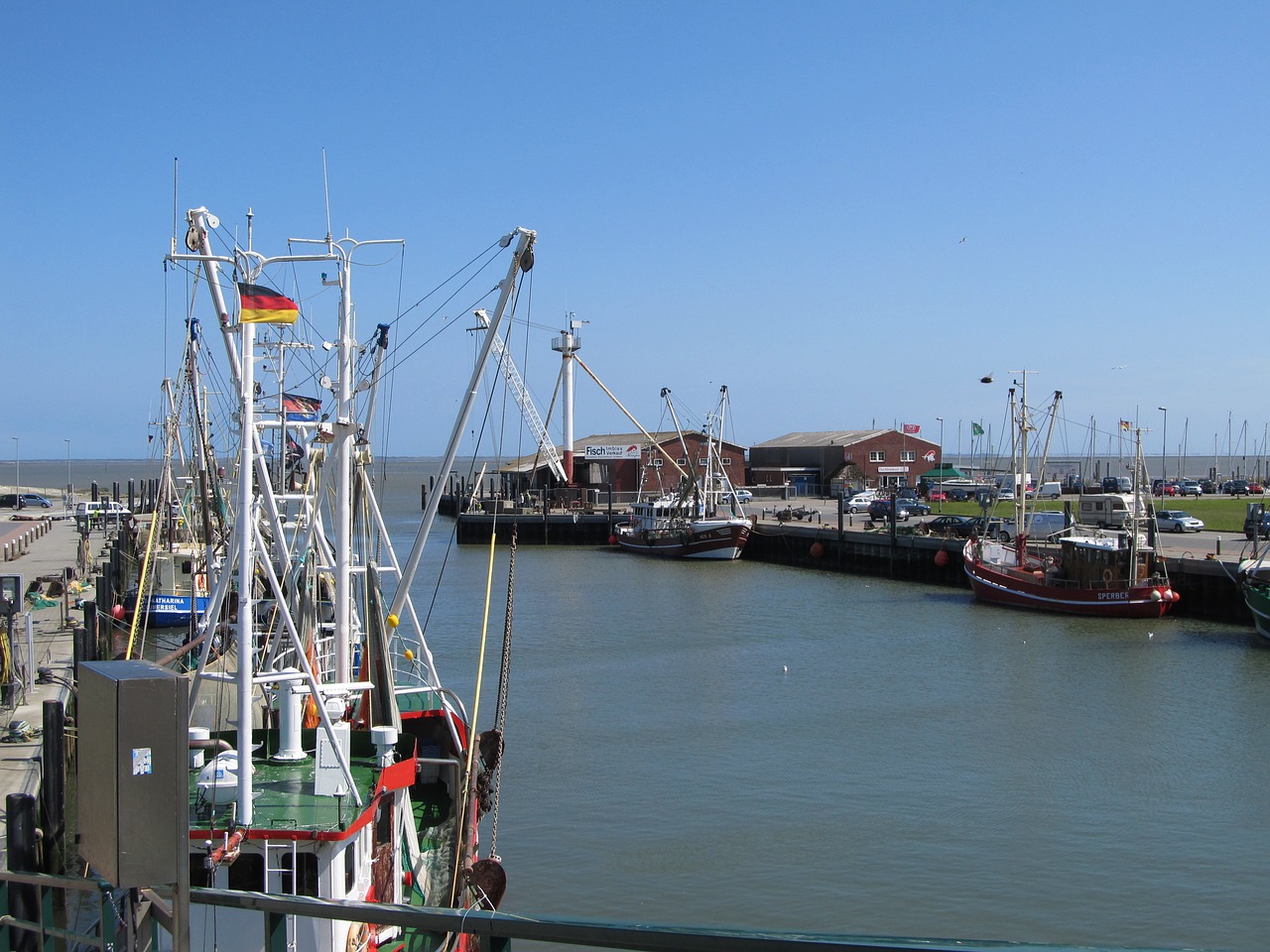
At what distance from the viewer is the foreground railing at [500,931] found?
336 centimetres

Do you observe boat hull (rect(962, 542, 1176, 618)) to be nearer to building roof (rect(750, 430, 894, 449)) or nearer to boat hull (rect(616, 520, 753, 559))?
boat hull (rect(616, 520, 753, 559))

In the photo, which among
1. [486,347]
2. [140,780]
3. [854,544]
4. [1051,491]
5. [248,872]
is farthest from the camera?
[1051,491]

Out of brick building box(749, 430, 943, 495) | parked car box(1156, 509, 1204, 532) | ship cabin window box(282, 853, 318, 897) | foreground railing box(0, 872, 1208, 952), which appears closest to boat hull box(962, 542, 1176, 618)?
parked car box(1156, 509, 1204, 532)

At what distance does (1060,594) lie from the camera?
42.6 metres

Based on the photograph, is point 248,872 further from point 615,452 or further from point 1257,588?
point 615,452

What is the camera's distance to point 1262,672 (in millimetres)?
31234

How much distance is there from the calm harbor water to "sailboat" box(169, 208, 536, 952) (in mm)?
2577

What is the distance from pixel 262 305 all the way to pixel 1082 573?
38593 mm

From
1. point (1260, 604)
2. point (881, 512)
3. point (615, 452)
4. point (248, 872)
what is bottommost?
point (1260, 604)

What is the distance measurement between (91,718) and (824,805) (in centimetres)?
1615

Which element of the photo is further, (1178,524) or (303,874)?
(1178,524)

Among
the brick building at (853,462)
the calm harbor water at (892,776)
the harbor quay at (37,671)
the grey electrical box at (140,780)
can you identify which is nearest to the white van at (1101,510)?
the calm harbor water at (892,776)

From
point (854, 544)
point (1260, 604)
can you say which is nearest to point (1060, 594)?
point (1260, 604)

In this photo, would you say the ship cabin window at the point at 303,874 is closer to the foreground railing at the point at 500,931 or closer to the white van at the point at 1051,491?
the foreground railing at the point at 500,931
